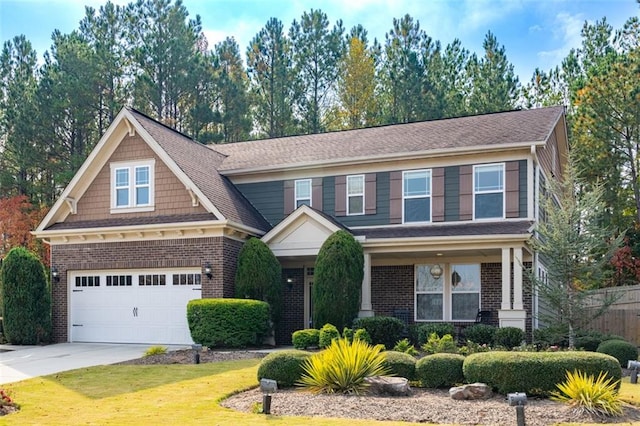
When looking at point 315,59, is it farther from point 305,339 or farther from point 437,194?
point 305,339

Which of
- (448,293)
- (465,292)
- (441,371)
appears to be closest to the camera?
(441,371)

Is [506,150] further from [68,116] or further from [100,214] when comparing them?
[68,116]

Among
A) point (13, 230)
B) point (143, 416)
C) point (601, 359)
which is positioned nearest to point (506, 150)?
point (601, 359)

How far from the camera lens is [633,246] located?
30422 mm

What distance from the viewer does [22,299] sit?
66.3 ft

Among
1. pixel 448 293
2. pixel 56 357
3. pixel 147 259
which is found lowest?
pixel 56 357

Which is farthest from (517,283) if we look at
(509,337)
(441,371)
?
(441,371)

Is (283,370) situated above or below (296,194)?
below

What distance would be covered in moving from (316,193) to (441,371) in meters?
11.1

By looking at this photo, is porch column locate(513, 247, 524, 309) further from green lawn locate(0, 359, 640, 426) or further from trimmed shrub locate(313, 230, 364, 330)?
green lawn locate(0, 359, 640, 426)

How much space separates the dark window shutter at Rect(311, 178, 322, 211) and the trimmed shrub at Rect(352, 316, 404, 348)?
521cm

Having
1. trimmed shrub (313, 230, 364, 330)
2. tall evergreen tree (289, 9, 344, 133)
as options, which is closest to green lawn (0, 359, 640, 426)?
trimmed shrub (313, 230, 364, 330)

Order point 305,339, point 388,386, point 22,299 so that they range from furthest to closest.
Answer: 1. point 22,299
2. point 305,339
3. point 388,386

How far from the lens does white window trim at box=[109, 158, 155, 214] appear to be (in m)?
20.9
